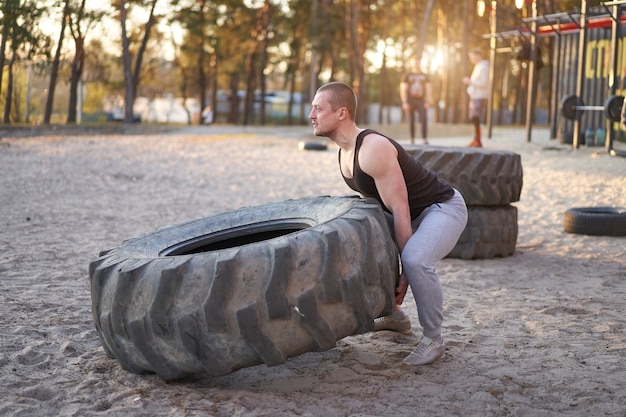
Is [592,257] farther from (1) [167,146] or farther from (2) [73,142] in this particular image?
(2) [73,142]

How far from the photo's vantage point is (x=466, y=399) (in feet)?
13.3

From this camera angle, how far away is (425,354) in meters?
4.59

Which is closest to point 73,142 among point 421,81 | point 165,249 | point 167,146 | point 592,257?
point 167,146

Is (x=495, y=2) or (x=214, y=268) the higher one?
(x=495, y=2)

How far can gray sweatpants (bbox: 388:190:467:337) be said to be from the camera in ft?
14.9

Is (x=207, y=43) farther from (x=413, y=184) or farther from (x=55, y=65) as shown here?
(x=413, y=184)

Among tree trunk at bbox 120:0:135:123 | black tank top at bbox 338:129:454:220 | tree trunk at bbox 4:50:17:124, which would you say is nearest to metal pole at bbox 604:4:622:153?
black tank top at bbox 338:129:454:220

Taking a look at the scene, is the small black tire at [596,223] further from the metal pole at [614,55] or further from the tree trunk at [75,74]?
the tree trunk at [75,74]

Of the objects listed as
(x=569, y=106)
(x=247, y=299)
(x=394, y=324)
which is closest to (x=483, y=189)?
(x=394, y=324)

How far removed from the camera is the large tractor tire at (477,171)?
7.68 m

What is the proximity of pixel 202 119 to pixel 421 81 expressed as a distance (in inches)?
1293

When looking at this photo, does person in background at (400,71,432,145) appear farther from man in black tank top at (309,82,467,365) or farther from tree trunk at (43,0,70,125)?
tree trunk at (43,0,70,125)

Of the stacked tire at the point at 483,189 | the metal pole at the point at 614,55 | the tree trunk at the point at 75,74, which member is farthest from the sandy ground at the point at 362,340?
the tree trunk at the point at 75,74

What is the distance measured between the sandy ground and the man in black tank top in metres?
0.29
